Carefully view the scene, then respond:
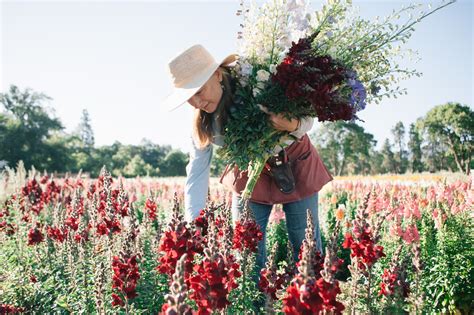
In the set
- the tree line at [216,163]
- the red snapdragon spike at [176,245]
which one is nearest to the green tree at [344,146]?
the tree line at [216,163]

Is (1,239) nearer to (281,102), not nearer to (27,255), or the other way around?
(27,255)

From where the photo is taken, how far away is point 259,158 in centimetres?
298

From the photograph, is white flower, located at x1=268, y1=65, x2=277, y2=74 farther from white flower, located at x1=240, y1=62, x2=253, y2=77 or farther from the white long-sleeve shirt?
the white long-sleeve shirt

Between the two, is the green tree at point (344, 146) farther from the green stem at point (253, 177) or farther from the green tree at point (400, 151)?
the green stem at point (253, 177)

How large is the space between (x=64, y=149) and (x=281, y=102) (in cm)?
4663

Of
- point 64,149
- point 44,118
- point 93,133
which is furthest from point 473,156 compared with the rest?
point 93,133

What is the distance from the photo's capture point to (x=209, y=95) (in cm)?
283


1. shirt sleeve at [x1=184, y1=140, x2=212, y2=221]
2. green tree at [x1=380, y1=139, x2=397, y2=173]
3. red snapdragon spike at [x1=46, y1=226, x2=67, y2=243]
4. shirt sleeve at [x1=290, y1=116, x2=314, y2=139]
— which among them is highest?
green tree at [x1=380, y1=139, x2=397, y2=173]

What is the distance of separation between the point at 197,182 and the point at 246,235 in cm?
59

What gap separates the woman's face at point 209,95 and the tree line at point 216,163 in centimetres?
2938

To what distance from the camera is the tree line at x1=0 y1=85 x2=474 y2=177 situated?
4219cm

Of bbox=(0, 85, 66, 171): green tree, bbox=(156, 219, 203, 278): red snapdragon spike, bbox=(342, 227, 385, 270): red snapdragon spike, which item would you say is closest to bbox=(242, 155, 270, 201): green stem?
bbox=(342, 227, 385, 270): red snapdragon spike

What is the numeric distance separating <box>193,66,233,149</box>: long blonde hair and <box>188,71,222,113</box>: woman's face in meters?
0.07

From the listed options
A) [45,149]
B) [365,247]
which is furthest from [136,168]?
[365,247]
